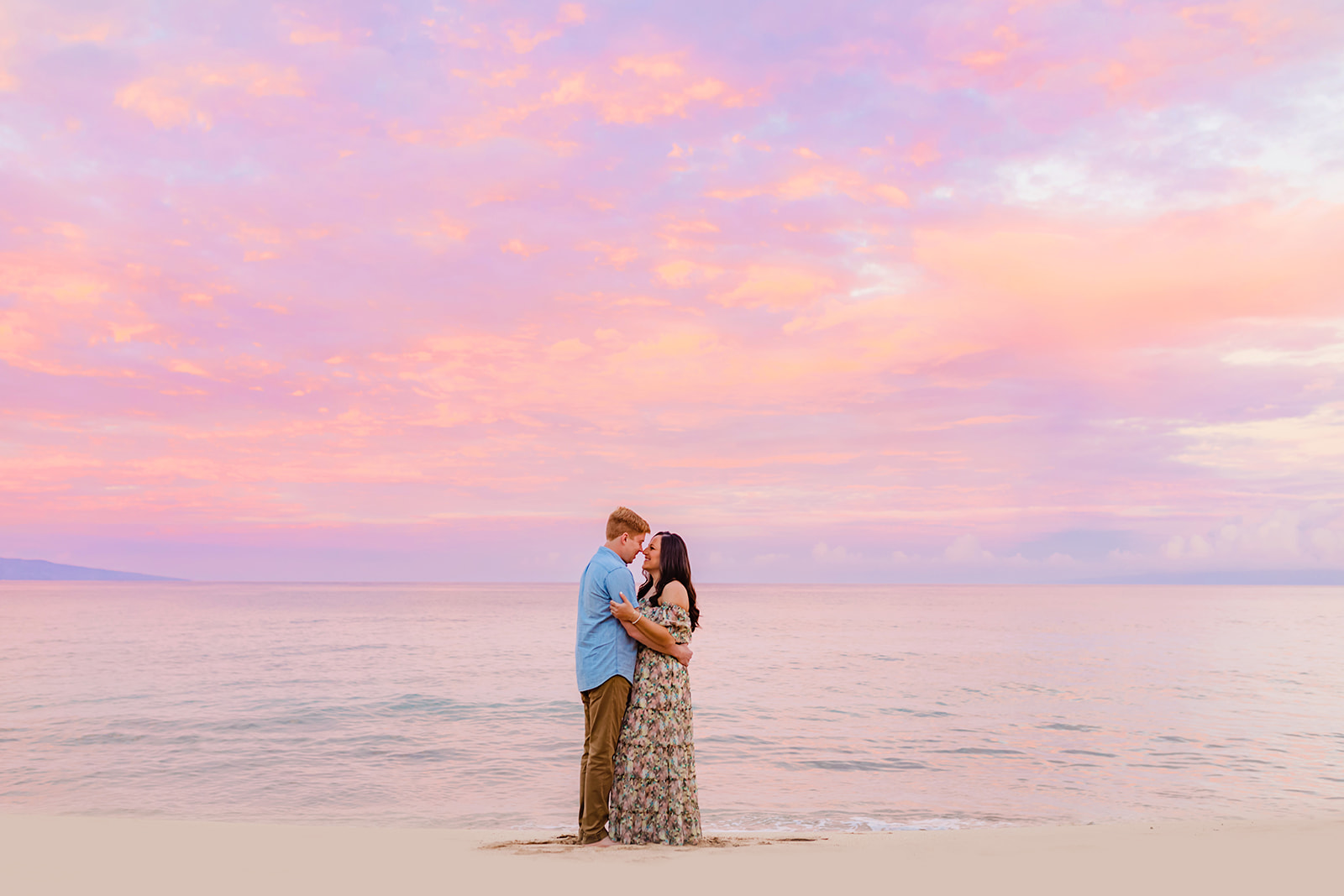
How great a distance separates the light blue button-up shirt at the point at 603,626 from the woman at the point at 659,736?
0.15 meters

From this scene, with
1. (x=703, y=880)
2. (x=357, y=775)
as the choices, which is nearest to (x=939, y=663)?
(x=357, y=775)

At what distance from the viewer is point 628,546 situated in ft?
21.4

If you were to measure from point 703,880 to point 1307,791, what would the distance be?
35.3 ft

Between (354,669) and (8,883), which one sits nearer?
(8,883)

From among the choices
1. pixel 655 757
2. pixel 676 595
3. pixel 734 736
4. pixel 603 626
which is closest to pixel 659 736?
pixel 655 757

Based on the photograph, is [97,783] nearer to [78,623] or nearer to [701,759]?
[701,759]

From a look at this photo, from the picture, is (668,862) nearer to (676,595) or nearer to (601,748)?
(601,748)

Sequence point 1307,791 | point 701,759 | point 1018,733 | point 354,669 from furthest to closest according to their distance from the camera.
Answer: point 354,669 → point 1018,733 → point 701,759 → point 1307,791

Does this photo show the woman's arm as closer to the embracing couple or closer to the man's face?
the embracing couple

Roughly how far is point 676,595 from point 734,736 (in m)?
10.0

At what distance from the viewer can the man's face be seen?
6.52 metres

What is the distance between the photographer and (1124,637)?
44656 millimetres

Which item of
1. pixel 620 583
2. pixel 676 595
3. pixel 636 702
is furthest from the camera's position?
pixel 636 702

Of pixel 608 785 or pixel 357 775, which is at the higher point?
pixel 608 785
